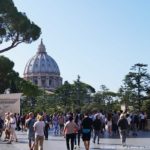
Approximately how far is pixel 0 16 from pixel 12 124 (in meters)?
17.3

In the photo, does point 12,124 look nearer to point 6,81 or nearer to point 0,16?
point 0,16

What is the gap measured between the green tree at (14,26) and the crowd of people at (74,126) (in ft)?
20.6


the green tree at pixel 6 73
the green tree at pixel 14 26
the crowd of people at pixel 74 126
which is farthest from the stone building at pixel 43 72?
the crowd of people at pixel 74 126

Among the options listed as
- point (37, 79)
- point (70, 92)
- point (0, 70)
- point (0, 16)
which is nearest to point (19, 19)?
point (0, 16)

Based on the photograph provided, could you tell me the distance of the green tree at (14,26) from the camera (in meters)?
36.7

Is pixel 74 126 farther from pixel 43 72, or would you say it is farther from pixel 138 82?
pixel 43 72

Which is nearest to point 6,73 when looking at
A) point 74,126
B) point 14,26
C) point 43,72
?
point 14,26

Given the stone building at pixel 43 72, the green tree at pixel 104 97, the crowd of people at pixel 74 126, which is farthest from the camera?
the stone building at pixel 43 72

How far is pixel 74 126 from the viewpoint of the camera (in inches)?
620

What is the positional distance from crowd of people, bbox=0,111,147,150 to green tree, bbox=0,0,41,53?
20.6 ft

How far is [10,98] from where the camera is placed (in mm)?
32688

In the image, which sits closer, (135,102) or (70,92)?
(135,102)

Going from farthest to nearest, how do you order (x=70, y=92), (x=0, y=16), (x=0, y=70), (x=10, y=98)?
(x=70, y=92) → (x=0, y=70) → (x=0, y=16) → (x=10, y=98)

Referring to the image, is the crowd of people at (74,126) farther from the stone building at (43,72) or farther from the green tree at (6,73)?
the stone building at (43,72)
